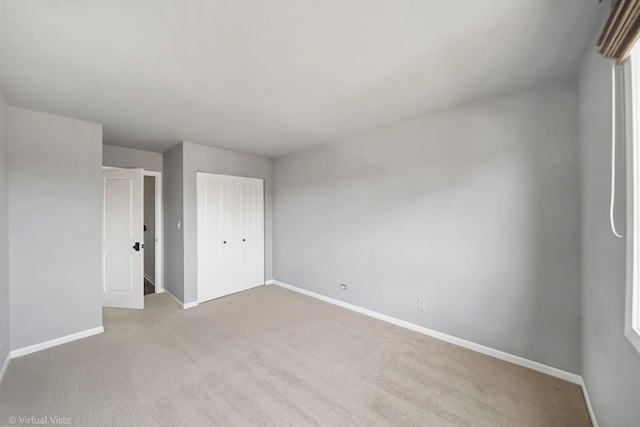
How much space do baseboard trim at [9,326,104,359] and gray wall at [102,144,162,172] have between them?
248cm

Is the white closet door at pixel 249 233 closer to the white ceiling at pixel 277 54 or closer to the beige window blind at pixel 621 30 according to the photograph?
the white ceiling at pixel 277 54

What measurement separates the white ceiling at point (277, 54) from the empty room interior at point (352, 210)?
0.02 m

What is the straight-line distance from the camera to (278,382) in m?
1.96

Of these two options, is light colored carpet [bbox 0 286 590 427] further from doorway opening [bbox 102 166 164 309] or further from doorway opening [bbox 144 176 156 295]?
doorway opening [bbox 144 176 156 295]

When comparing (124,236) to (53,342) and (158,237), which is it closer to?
(158,237)

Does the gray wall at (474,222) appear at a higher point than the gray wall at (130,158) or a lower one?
lower

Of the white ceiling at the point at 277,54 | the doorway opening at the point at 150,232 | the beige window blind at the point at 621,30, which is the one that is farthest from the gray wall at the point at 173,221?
the beige window blind at the point at 621,30

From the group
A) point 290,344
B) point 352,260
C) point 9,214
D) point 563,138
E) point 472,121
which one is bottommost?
point 290,344

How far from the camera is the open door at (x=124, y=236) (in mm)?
3518

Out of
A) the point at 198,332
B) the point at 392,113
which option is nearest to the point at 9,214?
the point at 198,332

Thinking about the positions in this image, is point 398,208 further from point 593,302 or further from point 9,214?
point 9,214

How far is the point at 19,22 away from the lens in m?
1.34

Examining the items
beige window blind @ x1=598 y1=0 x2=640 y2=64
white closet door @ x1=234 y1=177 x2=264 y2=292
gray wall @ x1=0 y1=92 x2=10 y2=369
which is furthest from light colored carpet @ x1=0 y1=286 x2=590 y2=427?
beige window blind @ x1=598 y1=0 x2=640 y2=64

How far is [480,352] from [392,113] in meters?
2.66
